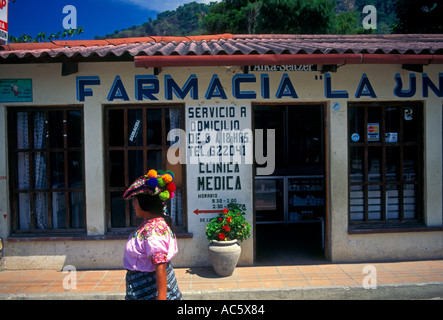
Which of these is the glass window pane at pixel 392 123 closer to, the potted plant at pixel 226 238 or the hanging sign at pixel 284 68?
the hanging sign at pixel 284 68

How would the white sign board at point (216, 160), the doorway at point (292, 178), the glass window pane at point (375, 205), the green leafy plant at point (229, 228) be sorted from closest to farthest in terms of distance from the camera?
1. the green leafy plant at point (229, 228)
2. the white sign board at point (216, 160)
3. the glass window pane at point (375, 205)
4. the doorway at point (292, 178)

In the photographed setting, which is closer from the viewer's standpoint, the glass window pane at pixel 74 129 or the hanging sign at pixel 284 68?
the hanging sign at pixel 284 68

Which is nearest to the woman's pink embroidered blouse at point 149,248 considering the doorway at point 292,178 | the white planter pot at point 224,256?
the white planter pot at point 224,256

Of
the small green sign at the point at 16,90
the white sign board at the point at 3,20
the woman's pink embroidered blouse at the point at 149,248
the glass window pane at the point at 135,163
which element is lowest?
the woman's pink embroidered blouse at the point at 149,248

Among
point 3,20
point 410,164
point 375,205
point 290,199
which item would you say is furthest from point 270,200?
point 3,20

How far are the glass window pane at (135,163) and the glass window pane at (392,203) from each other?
4.36m

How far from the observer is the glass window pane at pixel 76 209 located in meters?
6.41

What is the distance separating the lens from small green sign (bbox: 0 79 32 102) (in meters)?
6.21

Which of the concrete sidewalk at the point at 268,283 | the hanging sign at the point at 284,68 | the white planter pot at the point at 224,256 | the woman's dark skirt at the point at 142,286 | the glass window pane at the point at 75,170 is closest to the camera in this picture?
the woman's dark skirt at the point at 142,286

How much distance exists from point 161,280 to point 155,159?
374cm

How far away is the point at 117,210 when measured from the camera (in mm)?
6402

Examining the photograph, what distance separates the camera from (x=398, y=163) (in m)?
6.69

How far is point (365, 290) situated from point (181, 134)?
3677mm

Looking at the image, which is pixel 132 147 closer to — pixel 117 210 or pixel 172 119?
pixel 172 119
